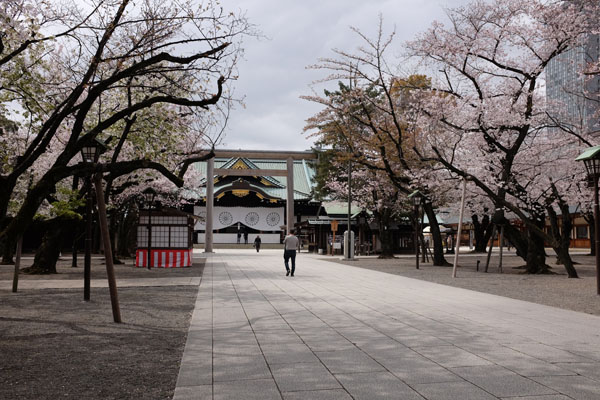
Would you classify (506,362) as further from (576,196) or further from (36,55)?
(576,196)

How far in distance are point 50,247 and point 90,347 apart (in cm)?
1380

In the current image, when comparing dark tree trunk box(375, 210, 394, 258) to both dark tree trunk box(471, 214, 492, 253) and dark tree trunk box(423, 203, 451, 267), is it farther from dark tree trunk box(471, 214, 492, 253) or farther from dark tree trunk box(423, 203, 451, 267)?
dark tree trunk box(471, 214, 492, 253)

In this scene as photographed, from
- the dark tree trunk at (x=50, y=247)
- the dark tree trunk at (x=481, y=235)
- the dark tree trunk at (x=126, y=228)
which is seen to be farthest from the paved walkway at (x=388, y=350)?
the dark tree trunk at (x=481, y=235)

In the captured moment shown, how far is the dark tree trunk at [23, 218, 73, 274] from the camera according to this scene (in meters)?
18.3

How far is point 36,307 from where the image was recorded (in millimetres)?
9977

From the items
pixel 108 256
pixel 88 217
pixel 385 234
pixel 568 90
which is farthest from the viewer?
pixel 385 234

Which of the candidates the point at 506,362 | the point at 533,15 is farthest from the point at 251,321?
the point at 533,15

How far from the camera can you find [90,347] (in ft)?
20.7

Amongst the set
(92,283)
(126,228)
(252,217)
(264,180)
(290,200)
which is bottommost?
(92,283)

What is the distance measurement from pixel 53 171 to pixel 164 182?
2189 cm

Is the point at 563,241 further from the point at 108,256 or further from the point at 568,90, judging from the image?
the point at 108,256

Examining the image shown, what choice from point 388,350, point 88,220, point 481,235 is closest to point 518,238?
point 88,220

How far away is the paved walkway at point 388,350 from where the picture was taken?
4.43 meters

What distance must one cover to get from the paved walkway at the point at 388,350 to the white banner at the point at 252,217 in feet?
135
